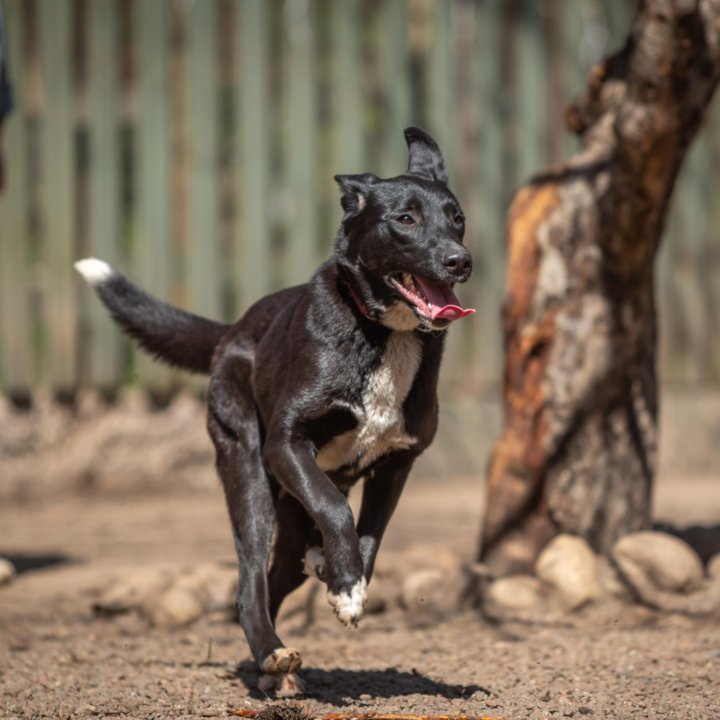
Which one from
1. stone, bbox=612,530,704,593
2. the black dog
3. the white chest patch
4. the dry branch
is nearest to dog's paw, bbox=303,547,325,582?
the black dog

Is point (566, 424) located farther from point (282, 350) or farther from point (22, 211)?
point (22, 211)

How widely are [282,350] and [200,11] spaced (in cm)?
475

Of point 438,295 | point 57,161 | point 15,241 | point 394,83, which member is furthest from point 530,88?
point 438,295

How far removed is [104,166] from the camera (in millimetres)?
8258

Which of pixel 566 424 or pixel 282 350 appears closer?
pixel 282 350

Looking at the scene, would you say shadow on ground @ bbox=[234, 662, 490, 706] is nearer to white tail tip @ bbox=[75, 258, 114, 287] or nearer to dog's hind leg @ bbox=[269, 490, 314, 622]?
dog's hind leg @ bbox=[269, 490, 314, 622]

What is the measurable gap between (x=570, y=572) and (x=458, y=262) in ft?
6.47

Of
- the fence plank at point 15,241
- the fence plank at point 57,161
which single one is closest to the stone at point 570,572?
the fence plank at point 57,161

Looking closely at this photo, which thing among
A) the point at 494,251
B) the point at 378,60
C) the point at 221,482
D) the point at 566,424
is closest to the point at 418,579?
the point at 566,424

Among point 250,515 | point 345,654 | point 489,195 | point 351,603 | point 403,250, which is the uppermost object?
point 489,195

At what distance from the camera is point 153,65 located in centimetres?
823

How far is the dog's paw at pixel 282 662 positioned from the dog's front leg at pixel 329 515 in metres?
0.26

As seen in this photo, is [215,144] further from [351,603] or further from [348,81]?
[351,603]

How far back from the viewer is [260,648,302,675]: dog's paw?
12.1ft
